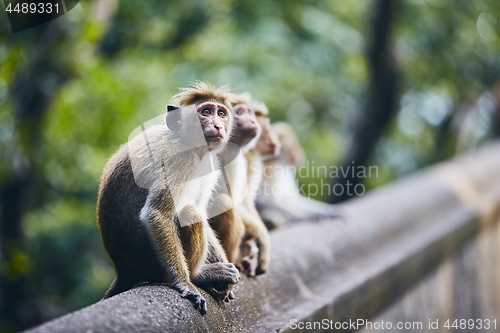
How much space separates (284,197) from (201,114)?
280 cm

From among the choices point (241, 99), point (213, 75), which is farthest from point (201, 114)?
point (213, 75)

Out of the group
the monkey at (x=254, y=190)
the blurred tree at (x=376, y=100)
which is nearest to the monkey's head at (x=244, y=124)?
the monkey at (x=254, y=190)

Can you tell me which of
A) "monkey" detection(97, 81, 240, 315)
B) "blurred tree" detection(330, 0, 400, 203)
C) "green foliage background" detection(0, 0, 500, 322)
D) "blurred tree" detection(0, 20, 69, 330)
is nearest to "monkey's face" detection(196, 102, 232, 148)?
"monkey" detection(97, 81, 240, 315)

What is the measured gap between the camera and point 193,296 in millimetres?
2027

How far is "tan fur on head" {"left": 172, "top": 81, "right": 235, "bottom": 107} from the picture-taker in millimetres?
2238

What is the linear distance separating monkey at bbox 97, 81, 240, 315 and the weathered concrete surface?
0.40 ft

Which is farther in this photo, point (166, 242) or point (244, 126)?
point (244, 126)

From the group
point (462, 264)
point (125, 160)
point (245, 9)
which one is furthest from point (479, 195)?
point (125, 160)

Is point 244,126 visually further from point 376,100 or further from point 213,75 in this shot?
point 376,100

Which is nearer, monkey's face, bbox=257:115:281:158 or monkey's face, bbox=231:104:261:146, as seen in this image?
monkey's face, bbox=231:104:261:146

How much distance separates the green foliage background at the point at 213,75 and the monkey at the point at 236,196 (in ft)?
5.52

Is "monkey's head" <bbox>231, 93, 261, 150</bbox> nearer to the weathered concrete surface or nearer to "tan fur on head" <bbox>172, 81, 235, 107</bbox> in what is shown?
"tan fur on head" <bbox>172, 81, 235, 107</bbox>

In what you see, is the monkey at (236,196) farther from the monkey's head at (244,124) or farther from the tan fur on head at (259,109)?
the tan fur on head at (259,109)

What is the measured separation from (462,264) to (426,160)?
577 centimetres
